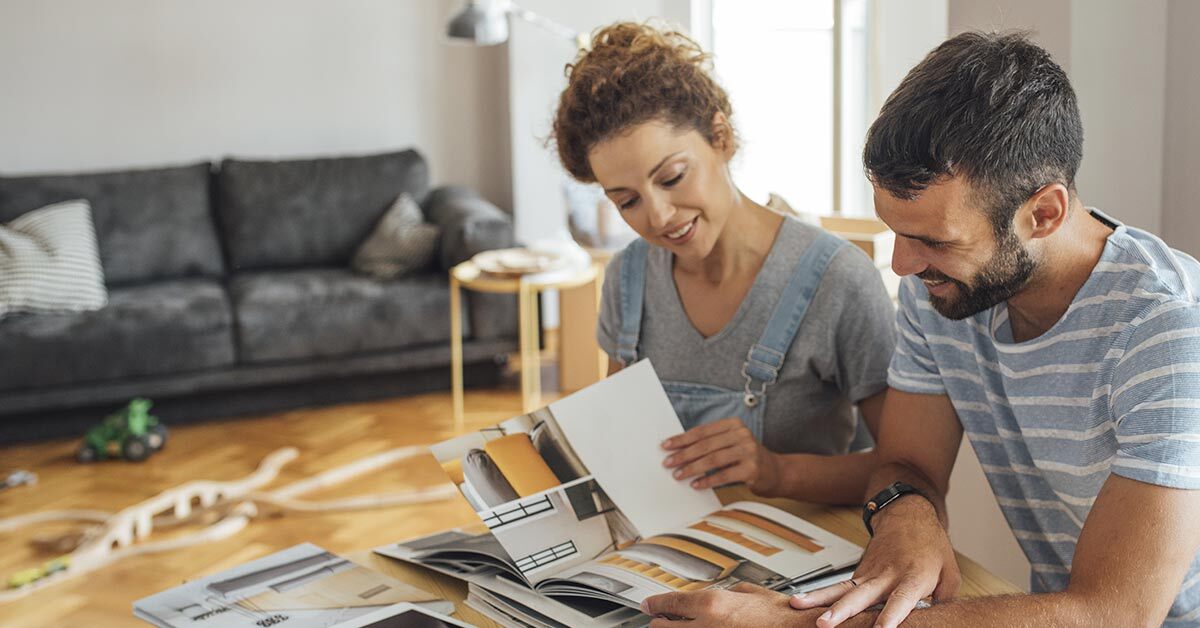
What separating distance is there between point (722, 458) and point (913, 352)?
25cm

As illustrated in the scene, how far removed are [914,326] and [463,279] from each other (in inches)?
114

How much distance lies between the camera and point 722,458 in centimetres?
134

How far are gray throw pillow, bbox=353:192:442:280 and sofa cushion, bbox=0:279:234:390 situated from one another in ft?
1.97

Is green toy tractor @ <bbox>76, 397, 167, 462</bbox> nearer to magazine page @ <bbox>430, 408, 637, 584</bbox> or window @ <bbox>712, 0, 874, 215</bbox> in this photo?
window @ <bbox>712, 0, 874, 215</bbox>

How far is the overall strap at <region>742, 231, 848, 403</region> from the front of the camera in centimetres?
148

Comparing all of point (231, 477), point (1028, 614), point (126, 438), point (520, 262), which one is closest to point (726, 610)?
point (1028, 614)

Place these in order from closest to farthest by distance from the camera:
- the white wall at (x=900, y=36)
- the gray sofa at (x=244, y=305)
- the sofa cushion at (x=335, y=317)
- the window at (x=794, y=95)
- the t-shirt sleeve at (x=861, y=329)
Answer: the t-shirt sleeve at (x=861, y=329), the white wall at (x=900, y=36), the window at (x=794, y=95), the gray sofa at (x=244, y=305), the sofa cushion at (x=335, y=317)

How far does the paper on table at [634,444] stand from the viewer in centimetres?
127

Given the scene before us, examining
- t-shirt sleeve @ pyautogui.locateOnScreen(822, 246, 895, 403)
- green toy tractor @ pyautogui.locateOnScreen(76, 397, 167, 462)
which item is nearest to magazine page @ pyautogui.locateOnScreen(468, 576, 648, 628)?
t-shirt sleeve @ pyautogui.locateOnScreen(822, 246, 895, 403)

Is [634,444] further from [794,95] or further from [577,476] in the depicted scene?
[794,95]

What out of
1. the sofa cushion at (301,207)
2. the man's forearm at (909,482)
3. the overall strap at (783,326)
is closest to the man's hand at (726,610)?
the man's forearm at (909,482)

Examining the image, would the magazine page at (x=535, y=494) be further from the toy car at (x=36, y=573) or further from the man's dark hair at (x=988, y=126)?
the toy car at (x=36, y=573)

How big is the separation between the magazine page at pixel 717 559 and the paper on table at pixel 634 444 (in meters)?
0.05

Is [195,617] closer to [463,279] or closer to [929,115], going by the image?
[929,115]
